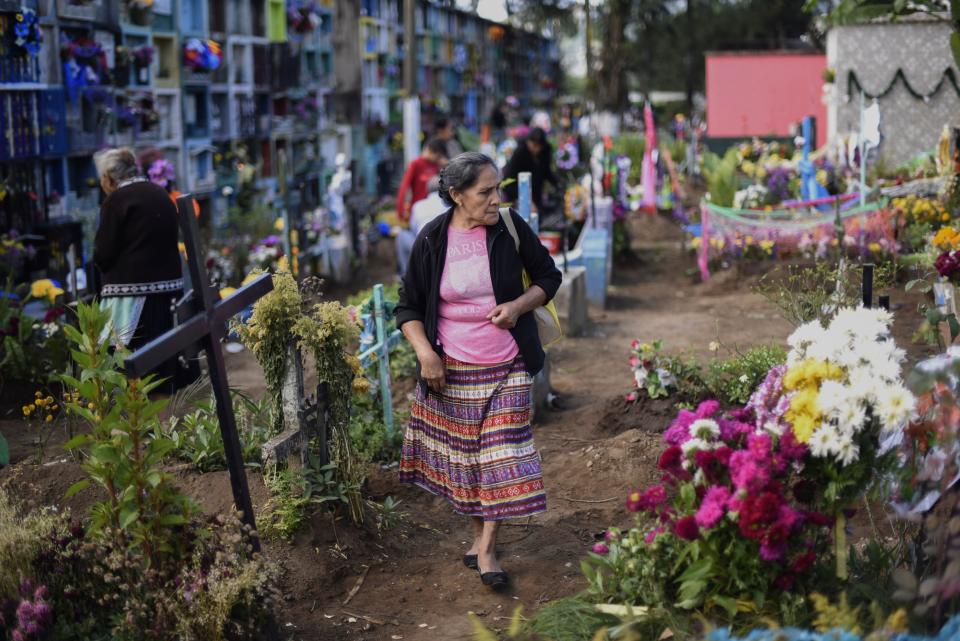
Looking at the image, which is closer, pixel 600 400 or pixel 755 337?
pixel 600 400

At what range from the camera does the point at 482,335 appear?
4.60 m

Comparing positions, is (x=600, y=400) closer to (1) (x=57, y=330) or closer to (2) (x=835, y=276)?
(2) (x=835, y=276)

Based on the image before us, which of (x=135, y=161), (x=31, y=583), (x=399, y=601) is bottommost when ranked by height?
(x=399, y=601)

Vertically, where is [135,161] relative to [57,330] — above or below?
above

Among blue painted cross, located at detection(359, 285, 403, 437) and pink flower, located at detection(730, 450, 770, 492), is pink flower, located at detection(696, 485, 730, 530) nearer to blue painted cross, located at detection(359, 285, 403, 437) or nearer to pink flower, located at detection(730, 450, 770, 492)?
pink flower, located at detection(730, 450, 770, 492)

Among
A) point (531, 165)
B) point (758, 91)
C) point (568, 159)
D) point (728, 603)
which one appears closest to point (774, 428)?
point (728, 603)

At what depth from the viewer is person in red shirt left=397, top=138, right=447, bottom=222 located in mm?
10836

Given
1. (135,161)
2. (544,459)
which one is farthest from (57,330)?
(544,459)

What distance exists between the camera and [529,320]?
4676 millimetres

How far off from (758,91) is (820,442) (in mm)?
27558

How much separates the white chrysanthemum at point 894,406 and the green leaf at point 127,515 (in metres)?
2.10

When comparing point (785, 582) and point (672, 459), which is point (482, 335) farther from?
point (785, 582)

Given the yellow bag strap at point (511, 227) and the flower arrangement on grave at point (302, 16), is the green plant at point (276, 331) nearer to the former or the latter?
the yellow bag strap at point (511, 227)

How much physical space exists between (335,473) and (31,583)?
1.47 meters
